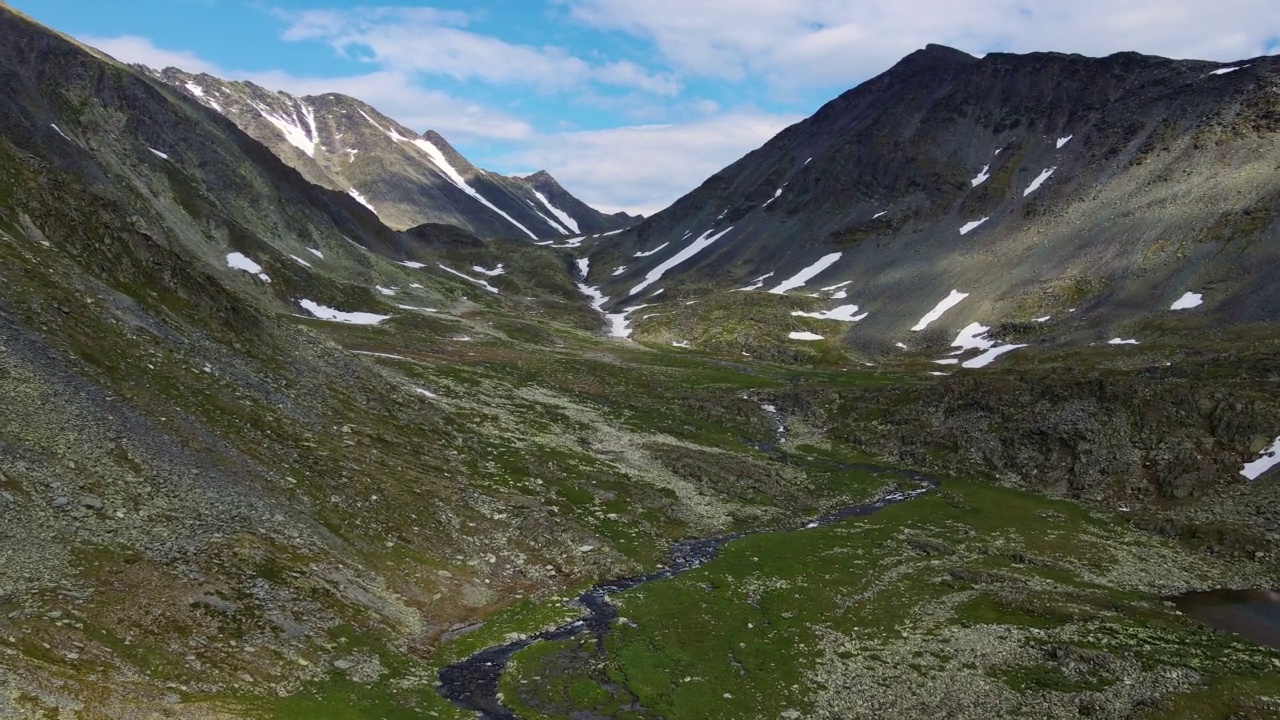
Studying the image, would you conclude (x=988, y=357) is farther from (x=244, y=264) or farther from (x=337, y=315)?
(x=244, y=264)

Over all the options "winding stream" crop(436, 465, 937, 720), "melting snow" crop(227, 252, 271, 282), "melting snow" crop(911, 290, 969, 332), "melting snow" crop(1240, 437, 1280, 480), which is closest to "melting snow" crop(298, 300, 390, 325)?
"melting snow" crop(227, 252, 271, 282)

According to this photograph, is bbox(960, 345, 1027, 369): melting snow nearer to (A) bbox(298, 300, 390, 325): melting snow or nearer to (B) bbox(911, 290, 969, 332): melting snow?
(B) bbox(911, 290, 969, 332): melting snow

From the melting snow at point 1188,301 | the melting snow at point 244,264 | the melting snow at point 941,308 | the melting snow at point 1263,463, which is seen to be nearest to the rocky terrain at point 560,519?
the melting snow at point 1263,463

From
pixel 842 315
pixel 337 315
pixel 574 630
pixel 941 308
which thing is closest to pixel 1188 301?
pixel 941 308

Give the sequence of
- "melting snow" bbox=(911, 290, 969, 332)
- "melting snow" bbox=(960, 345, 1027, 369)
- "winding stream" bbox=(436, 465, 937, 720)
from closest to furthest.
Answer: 1. "winding stream" bbox=(436, 465, 937, 720)
2. "melting snow" bbox=(960, 345, 1027, 369)
3. "melting snow" bbox=(911, 290, 969, 332)

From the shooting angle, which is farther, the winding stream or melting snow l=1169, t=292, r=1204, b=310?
melting snow l=1169, t=292, r=1204, b=310

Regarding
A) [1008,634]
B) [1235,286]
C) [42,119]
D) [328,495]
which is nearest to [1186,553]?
[1008,634]

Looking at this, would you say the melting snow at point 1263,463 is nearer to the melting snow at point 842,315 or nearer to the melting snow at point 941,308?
the melting snow at point 941,308

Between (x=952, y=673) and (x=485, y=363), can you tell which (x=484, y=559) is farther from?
(x=485, y=363)
